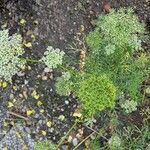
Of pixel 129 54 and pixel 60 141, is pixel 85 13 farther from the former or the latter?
pixel 60 141

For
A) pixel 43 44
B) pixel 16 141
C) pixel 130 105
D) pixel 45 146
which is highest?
pixel 43 44

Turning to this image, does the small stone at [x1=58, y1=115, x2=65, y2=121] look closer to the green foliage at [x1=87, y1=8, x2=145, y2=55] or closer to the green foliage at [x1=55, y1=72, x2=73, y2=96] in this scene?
the green foliage at [x1=55, y1=72, x2=73, y2=96]

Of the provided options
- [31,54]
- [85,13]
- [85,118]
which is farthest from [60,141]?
[85,13]

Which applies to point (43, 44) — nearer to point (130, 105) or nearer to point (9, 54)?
point (9, 54)

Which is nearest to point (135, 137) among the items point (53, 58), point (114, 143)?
point (114, 143)

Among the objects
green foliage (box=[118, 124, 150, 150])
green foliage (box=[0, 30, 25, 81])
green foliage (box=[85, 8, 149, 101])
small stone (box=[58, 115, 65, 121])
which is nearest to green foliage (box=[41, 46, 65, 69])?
green foliage (box=[0, 30, 25, 81])
